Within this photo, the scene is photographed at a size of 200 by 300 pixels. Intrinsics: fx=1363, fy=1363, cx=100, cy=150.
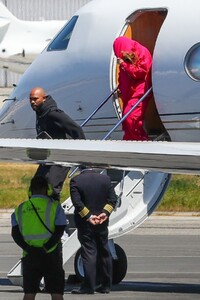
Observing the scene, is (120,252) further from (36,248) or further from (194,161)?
(194,161)

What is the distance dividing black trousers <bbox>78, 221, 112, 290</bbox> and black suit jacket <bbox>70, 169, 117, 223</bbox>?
0.15 meters

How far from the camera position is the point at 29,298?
12.6 metres

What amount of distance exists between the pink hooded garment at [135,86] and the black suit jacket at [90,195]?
1.03 metres

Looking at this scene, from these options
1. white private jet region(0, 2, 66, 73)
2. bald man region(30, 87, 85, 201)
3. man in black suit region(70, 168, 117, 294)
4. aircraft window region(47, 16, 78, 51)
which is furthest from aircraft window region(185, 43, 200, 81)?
white private jet region(0, 2, 66, 73)

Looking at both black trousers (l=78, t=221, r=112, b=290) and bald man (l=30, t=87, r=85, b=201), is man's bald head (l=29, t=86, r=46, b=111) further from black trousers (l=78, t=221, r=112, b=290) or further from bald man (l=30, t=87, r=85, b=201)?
black trousers (l=78, t=221, r=112, b=290)

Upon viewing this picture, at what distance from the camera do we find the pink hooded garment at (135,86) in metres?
15.6

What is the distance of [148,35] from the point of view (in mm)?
16609

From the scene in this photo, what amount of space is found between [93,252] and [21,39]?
4121cm

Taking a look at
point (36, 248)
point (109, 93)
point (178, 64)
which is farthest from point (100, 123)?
point (36, 248)

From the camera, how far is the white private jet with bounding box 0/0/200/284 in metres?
15.3

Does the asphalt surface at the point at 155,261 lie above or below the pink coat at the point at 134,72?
below

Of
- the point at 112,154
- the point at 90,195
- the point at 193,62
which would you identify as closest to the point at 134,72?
the point at 193,62

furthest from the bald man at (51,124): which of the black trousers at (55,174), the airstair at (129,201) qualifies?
the airstair at (129,201)

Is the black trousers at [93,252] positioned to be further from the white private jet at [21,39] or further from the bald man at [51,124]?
the white private jet at [21,39]
